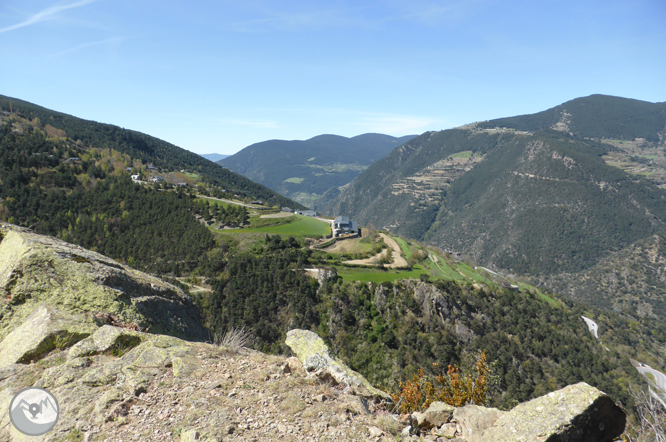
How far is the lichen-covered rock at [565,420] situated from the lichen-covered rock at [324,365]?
350 cm

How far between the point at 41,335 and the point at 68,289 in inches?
97.2

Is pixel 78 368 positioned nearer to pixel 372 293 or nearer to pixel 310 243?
pixel 372 293

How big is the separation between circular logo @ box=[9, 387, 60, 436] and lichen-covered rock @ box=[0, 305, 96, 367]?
164 centimetres

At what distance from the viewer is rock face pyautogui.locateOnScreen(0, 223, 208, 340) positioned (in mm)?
10289

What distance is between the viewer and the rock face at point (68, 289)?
10.3 meters

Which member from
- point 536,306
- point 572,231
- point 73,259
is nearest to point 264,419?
point 73,259

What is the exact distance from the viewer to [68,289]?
35.1ft

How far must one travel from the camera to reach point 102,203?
98875 millimetres

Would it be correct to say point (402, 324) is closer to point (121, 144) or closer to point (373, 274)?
point (373, 274)

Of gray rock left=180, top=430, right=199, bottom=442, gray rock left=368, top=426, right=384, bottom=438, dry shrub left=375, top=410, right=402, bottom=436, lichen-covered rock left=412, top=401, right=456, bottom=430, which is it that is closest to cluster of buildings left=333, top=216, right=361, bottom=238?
lichen-covered rock left=412, top=401, right=456, bottom=430

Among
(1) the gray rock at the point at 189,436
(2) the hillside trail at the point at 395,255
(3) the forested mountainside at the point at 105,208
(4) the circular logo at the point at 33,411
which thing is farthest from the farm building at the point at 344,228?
(1) the gray rock at the point at 189,436

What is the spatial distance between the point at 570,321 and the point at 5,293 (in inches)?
4119

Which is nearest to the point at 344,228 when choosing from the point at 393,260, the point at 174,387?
the point at 393,260

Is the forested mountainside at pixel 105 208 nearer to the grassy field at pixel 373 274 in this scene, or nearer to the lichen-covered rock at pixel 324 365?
the grassy field at pixel 373 274
